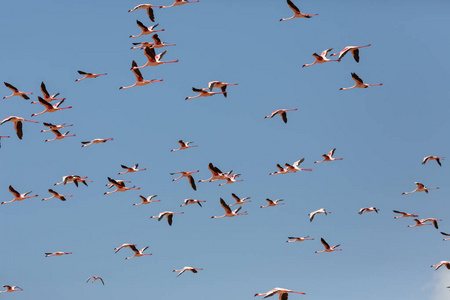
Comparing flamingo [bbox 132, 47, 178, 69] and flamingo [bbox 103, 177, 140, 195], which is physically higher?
flamingo [bbox 132, 47, 178, 69]

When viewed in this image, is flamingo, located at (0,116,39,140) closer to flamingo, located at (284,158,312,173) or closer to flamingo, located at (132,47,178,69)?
flamingo, located at (132,47,178,69)

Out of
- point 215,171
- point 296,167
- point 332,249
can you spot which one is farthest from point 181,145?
point 332,249

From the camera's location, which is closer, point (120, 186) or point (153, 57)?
point (153, 57)

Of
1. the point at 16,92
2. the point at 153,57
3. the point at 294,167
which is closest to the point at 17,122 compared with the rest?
the point at 16,92

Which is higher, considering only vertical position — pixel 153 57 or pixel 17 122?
pixel 153 57

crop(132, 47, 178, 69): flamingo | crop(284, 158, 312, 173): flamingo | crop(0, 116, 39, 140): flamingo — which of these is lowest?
crop(284, 158, 312, 173): flamingo

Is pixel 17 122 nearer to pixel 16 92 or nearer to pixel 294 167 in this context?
pixel 16 92

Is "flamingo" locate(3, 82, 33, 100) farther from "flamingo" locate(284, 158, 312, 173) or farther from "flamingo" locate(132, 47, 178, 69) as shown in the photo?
"flamingo" locate(284, 158, 312, 173)

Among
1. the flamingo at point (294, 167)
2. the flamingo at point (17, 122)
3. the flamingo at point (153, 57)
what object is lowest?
the flamingo at point (294, 167)

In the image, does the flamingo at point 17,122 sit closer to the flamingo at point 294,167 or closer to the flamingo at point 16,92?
the flamingo at point 16,92

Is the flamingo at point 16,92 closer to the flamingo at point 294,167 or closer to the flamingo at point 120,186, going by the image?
the flamingo at point 120,186

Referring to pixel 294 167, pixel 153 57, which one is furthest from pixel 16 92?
pixel 294 167

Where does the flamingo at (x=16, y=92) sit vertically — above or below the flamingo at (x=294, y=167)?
above

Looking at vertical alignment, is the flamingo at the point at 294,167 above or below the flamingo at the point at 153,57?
below
